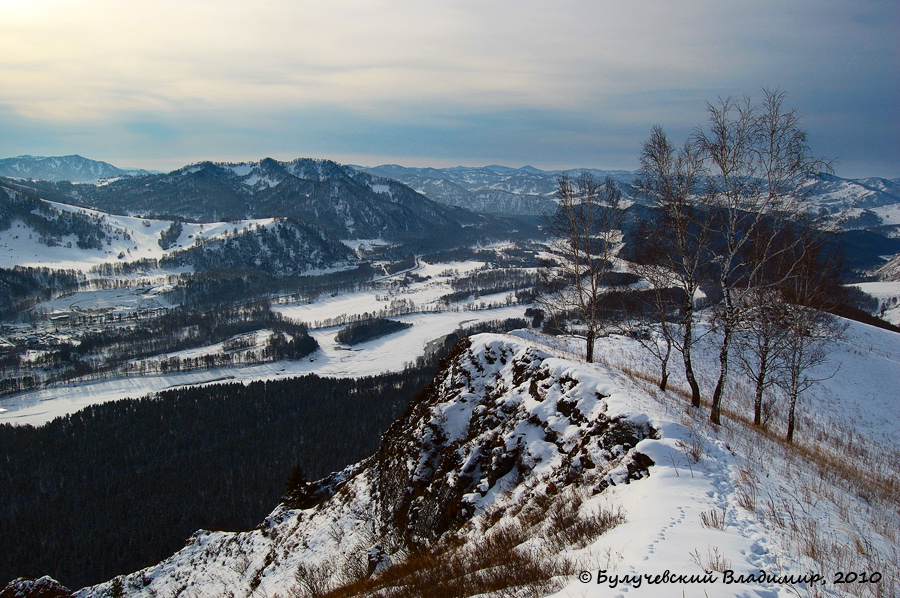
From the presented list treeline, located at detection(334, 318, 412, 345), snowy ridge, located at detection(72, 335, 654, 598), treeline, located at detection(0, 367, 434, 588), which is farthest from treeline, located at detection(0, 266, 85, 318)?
snowy ridge, located at detection(72, 335, 654, 598)

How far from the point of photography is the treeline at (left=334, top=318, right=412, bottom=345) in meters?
143

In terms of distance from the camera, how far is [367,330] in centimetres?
14575

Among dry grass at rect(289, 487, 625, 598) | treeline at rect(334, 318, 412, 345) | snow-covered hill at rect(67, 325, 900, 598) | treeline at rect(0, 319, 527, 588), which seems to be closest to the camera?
snow-covered hill at rect(67, 325, 900, 598)

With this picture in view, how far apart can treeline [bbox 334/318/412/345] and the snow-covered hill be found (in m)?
120

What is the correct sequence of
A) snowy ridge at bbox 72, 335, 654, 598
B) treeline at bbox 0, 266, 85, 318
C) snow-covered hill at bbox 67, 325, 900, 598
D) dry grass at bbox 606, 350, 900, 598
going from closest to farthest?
dry grass at bbox 606, 350, 900, 598 → snow-covered hill at bbox 67, 325, 900, 598 → snowy ridge at bbox 72, 335, 654, 598 → treeline at bbox 0, 266, 85, 318

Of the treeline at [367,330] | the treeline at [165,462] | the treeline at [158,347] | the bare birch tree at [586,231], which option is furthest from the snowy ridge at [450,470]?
the treeline at [367,330]

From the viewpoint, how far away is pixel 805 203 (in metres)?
13.6

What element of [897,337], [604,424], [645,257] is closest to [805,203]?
[645,257]

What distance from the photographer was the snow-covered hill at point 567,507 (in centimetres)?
656

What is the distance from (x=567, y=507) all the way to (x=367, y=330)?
459 ft

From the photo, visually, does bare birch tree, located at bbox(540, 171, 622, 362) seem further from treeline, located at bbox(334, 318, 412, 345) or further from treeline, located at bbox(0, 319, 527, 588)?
treeline, located at bbox(334, 318, 412, 345)

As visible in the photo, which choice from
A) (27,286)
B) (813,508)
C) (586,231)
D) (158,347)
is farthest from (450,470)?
(27,286)

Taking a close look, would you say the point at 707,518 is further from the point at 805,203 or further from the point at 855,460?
the point at 855,460

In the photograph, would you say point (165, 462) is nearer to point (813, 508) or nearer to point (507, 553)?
point (507, 553)
